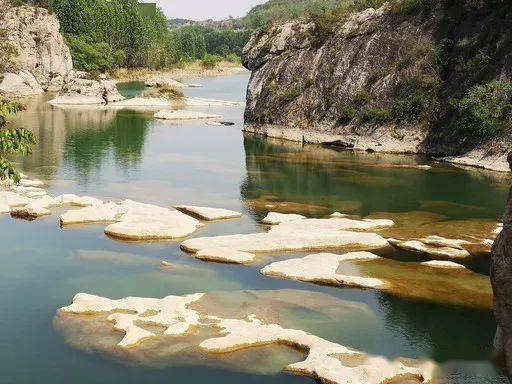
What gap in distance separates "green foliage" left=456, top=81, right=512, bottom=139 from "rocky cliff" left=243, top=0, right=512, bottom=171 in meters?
0.14

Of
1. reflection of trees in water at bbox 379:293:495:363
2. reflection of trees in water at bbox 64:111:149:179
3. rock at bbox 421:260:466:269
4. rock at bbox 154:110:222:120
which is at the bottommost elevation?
reflection of trees in water at bbox 379:293:495:363

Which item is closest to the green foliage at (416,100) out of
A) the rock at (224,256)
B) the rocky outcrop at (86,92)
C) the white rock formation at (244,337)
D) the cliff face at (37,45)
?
the rock at (224,256)

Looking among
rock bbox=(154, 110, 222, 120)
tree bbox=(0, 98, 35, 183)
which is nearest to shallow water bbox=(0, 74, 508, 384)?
rock bbox=(154, 110, 222, 120)

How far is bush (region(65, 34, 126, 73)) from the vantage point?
136 metres

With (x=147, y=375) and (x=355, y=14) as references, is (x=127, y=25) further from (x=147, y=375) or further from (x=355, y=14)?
(x=147, y=375)

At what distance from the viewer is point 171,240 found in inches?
1284

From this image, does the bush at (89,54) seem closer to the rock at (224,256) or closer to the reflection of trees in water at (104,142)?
the reflection of trees in water at (104,142)

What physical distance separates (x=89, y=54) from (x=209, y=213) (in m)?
110

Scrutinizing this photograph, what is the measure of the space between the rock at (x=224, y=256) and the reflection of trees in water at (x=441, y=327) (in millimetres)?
6521

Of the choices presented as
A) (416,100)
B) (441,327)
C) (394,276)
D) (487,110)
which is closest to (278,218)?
(394,276)

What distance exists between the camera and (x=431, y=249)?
31.7 meters

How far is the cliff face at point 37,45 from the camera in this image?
11650cm

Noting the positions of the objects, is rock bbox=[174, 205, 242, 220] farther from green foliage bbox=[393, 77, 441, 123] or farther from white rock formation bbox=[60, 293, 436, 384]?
green foliage bbox=[393, 77, 441, 123]

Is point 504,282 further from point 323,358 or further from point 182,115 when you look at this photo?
point 182,115
